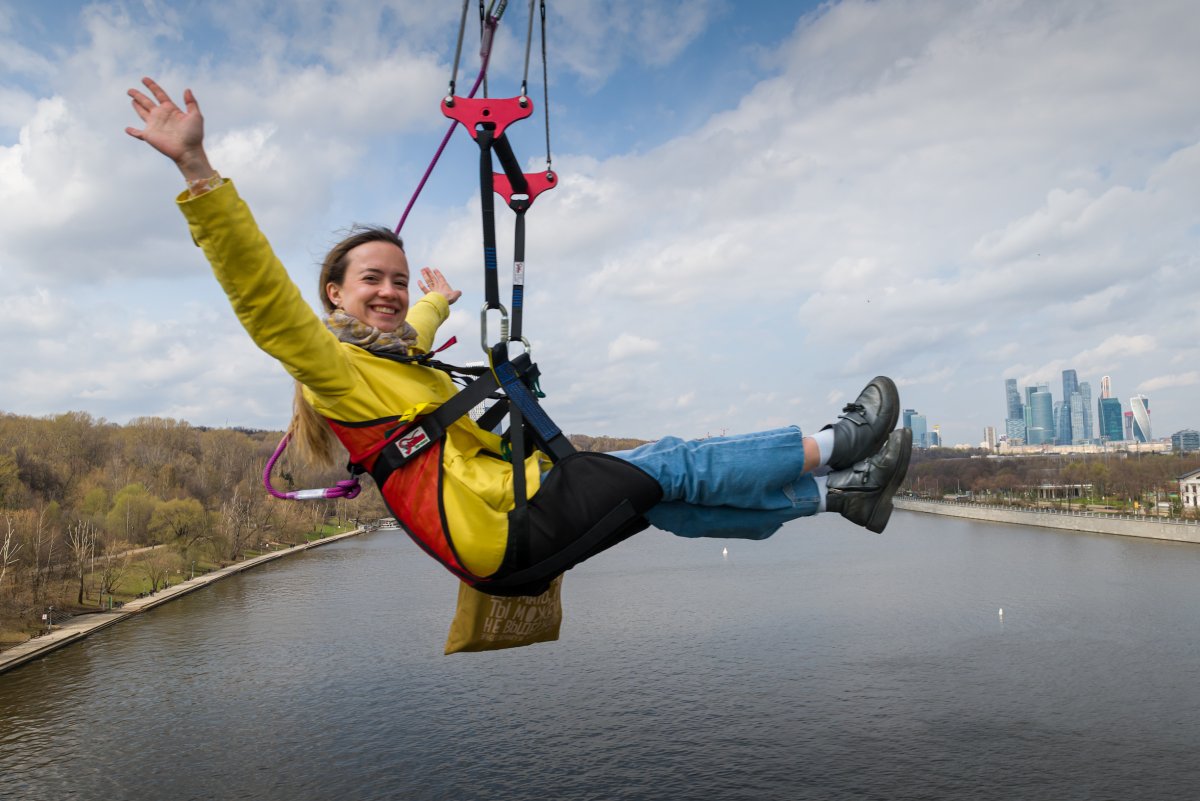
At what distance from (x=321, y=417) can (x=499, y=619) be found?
0.78 metres

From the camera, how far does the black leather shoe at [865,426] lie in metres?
2.14

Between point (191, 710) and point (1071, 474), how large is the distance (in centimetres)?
6052

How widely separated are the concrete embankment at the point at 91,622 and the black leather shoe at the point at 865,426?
24496mm

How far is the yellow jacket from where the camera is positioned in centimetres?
165

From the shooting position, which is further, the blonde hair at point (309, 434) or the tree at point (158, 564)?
the tree at point (158, 564)

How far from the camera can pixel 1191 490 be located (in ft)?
159

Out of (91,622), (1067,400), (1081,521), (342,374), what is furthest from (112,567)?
(1067,400)

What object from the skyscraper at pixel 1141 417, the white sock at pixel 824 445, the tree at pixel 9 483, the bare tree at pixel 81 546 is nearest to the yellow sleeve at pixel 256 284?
the white sock at pixel 824 445

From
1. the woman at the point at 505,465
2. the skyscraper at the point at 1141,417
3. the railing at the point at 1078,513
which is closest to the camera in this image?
the woman at the point at 505,465

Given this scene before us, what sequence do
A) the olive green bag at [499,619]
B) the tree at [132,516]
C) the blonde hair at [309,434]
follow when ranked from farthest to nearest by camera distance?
the tree at [132,516] → the olive green bag at [499,619] → the blonde hair at [309,434]

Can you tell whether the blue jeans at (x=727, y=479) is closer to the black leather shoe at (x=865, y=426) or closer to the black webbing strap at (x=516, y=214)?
the black leather shoe at (x=865, y=426)

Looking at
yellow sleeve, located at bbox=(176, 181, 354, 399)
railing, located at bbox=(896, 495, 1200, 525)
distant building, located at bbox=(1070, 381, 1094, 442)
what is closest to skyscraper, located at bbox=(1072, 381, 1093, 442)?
distant building, located at bbox=(1070, 381, 1094, 442)

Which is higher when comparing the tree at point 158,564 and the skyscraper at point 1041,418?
the skyscraper at point 1041,418

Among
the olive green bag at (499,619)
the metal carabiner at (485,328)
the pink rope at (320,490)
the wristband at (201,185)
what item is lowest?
the olive green bag at (499,619)
